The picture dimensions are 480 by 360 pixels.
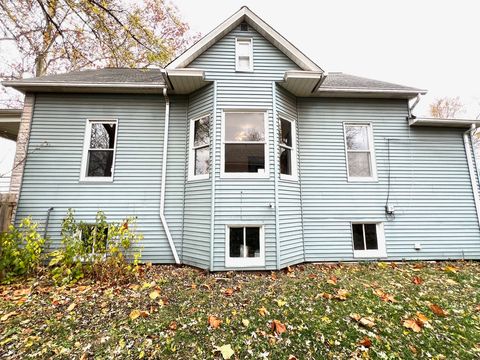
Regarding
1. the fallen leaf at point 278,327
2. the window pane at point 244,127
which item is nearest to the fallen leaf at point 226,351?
the fallen leaf at point 278,327

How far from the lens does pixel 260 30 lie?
5500mm

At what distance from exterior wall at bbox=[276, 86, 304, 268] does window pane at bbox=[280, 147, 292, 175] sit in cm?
31

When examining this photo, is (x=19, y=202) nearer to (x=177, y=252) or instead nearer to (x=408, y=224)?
(x=177, y=252)

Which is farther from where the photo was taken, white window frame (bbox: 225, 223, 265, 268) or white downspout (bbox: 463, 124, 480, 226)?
white downspout (bbox: 463, 124, 480, 226)

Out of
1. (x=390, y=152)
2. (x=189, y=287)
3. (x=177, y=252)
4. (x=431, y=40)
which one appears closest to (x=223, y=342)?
(x=189, y=287)

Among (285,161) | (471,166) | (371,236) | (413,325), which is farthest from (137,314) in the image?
(471,166)

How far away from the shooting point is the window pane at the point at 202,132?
17.8 ft

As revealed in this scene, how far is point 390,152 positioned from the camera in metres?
6.03

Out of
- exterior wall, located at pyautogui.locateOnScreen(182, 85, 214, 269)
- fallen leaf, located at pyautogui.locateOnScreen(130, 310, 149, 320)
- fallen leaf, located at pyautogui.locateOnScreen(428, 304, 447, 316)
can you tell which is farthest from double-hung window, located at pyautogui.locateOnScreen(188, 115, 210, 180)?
fallen leaf, located at pyautogui.locateOnScreen(428, 304, 447, 316)

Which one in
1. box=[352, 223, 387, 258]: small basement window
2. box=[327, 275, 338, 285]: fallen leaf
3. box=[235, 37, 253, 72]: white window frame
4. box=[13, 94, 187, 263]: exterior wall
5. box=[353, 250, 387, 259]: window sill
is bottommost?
box=[327, 275, 338, 285]: fallen leaf

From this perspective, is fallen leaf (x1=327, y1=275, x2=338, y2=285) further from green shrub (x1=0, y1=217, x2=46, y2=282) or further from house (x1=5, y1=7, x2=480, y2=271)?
green shrub (x1=0, y1=217, x2=46, y2=282)

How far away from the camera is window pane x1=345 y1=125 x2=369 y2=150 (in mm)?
6098

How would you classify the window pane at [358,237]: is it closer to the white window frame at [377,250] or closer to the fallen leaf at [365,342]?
the white window frame at [377,250]

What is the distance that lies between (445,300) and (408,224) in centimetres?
254
